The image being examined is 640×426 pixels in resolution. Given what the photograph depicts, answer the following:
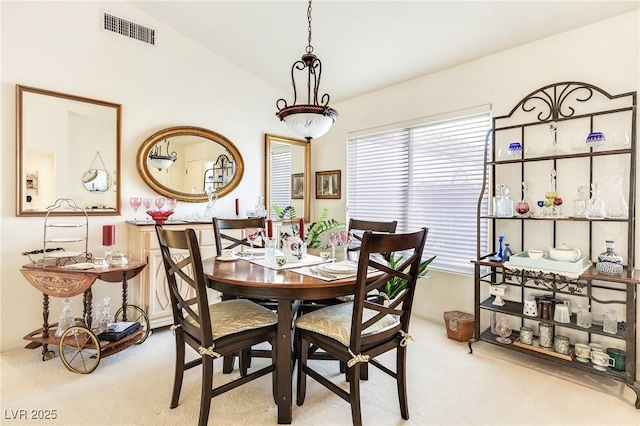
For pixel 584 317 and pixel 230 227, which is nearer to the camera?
pixel 584 317

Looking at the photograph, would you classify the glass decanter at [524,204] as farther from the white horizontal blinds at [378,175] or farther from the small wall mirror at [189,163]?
the small wall mirror at [189,163]

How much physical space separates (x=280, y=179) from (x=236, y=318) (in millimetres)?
2813

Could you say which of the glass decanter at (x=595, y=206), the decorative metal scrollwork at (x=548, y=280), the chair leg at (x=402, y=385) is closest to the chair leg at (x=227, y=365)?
the chair leg at (x=402, y=385)

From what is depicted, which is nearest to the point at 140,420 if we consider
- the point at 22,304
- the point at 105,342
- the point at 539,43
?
the point at 105,342

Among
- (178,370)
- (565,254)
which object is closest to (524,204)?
(565,254)

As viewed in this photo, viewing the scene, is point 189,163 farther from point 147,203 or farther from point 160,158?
point 147,203

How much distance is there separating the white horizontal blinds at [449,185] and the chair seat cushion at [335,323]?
161 cm

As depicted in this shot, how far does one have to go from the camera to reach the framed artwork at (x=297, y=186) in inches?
181

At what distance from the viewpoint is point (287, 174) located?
4.56 meters

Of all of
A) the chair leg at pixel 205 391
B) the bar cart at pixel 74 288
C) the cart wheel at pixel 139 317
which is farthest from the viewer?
the cart wheel at pixel 139 317

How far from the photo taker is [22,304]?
278cm

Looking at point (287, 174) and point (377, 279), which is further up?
point (287, 174)

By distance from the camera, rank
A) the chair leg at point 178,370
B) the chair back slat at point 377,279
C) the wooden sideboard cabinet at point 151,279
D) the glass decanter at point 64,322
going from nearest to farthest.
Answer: the chair back slat at point 377,279 → the chair leg at point 178,370 → the glass decanter at point 64,322 → the wooden sideboard cabinet at point 151,279

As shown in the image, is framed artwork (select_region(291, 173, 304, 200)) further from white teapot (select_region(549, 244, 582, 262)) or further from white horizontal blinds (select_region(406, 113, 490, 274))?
white teapot (select_region(549, 244, 582, 262))
